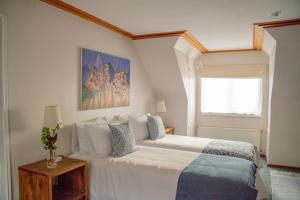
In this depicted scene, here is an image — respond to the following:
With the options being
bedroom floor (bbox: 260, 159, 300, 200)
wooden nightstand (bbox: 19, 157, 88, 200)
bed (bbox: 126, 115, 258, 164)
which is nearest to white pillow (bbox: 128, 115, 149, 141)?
bed (bbox: 126, 115, 258, 164)

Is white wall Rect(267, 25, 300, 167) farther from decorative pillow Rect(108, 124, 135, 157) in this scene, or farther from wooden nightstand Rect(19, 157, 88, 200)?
wooden nightstand Rect(19, 157, 88, 200)

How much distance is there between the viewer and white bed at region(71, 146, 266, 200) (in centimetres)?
209

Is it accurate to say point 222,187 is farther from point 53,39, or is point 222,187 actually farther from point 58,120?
point 53,39

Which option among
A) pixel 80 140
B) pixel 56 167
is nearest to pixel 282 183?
pixel 80 140

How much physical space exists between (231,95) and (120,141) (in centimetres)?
342

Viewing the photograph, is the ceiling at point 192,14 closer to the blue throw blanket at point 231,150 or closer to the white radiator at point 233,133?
the blue throw blanket at point 231,150

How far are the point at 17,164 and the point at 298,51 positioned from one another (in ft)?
12.8

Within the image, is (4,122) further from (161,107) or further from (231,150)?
(161,107)

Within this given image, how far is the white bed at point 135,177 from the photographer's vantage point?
209 cm

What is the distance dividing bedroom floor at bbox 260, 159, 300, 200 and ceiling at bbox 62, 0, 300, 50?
2.32 meters

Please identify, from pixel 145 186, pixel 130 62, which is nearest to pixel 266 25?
pixel 130 62

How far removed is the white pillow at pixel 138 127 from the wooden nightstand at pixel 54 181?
1227mm

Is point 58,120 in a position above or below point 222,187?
above

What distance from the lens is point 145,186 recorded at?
7.04 ft
